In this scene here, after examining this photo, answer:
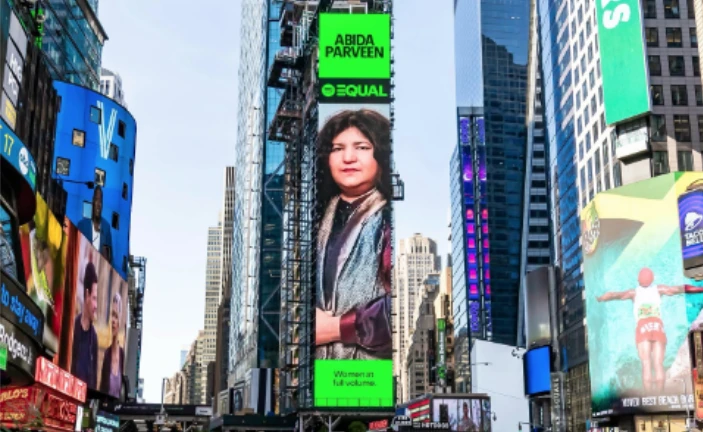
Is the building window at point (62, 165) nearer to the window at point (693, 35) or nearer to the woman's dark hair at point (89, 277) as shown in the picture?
the woman's dark hair at point (89, 277)

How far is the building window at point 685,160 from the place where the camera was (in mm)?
87625

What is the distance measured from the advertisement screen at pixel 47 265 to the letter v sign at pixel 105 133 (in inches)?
1264

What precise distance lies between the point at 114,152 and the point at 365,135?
3072 cm

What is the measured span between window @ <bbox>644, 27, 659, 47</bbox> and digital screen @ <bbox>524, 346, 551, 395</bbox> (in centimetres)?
4143

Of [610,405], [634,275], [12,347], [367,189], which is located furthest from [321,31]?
[12,347]

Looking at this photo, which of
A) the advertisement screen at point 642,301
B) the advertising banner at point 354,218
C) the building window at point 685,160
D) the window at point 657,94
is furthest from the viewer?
the advertising banner at point 354,218

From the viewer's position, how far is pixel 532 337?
4786 inches

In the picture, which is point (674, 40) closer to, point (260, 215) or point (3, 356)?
point (260, 215)

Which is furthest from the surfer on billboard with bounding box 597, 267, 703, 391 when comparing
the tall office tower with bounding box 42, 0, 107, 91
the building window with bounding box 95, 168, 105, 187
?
the tall office tower with bounding box 42, 0, 107, 91

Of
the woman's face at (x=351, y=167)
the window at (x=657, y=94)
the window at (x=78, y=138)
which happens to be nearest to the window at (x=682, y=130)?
the window at (x=657, y=94)

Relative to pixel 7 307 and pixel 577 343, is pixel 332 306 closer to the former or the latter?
pixel 577 343

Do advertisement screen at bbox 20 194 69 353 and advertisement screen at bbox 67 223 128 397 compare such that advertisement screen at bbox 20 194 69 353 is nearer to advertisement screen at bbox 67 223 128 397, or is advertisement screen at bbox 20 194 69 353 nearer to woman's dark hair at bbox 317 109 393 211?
advertisement screen at bbox 67 223 128 397

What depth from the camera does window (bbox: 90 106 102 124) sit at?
266ft

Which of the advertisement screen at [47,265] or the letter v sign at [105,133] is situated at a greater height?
the letter v sign at [105,133]
